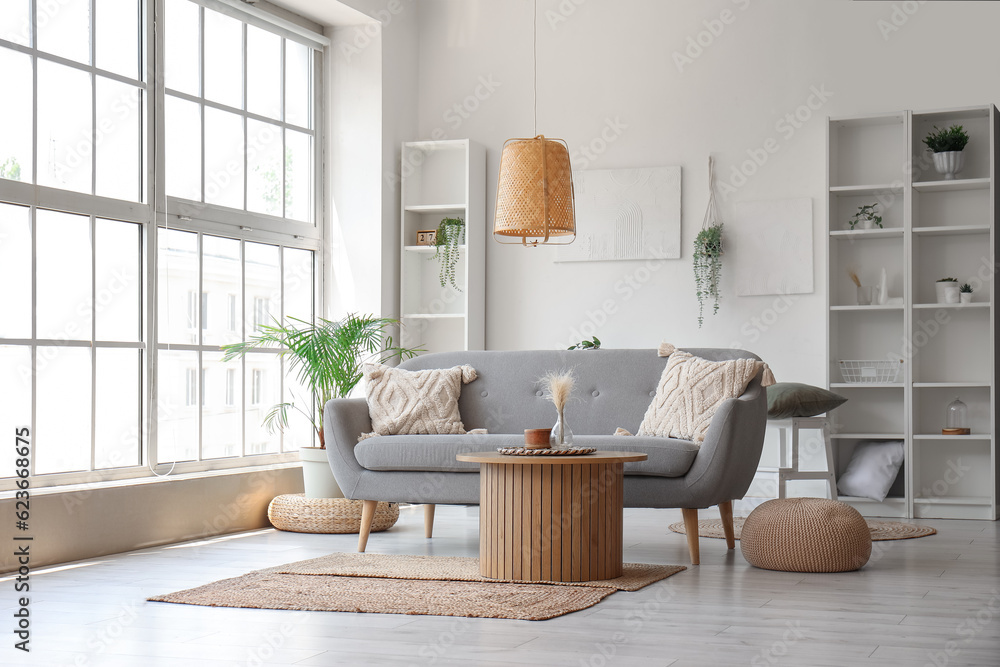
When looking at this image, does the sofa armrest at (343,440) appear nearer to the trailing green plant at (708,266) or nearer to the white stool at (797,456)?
the white stool at (797,456)

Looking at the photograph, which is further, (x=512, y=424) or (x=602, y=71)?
(x=602, y=71)

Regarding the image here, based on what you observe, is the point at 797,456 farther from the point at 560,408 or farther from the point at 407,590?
the point at 407,590

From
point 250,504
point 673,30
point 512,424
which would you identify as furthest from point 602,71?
point 250,504

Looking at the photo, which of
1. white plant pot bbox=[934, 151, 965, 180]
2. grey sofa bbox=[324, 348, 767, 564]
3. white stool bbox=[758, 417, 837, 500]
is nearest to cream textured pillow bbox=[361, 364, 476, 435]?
grey sofa bbox=[324, 348, 767, 564]

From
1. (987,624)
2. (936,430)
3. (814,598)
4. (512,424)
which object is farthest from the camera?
(936,430)

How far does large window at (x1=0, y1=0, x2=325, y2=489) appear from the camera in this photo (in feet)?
14.4

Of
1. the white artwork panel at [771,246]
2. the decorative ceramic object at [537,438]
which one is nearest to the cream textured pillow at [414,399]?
the decorative ceramic object at [537,438]

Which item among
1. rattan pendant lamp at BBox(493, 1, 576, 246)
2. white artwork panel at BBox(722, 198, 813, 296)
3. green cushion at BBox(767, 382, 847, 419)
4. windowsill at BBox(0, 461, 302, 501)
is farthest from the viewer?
white artwork panel at BBox(722, 198, 813, 296)

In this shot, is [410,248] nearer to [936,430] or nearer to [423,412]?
[423,412]

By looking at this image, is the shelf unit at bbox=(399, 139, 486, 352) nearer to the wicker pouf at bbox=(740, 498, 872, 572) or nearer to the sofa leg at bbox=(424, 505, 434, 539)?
the sofa leg at bbox=(424, 505, 434, 539)

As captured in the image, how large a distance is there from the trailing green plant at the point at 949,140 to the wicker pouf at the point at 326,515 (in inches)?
136

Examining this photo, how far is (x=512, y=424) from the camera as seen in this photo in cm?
473

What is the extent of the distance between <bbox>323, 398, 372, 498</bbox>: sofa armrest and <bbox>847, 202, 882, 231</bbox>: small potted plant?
3.12 meters

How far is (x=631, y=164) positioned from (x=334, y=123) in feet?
6.02
